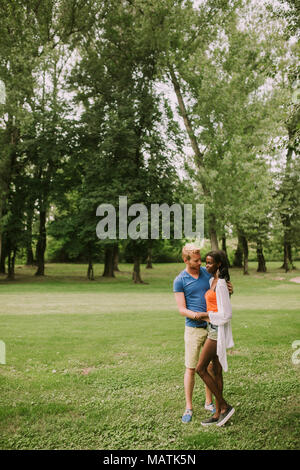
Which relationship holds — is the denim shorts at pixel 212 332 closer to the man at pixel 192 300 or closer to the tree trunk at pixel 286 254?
the man at pixel 192 300

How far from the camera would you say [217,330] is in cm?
459

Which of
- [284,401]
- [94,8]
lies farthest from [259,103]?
[284,401]

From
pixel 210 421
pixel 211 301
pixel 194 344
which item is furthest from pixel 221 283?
pixel 210 421

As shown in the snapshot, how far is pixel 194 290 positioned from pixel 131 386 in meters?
2.47

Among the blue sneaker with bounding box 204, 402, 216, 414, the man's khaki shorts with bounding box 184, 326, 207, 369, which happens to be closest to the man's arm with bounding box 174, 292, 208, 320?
the man's khaki shorts with bounding box 184, 326, 207, 369

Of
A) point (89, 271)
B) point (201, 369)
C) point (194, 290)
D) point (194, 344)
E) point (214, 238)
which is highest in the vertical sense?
point (214, 238)

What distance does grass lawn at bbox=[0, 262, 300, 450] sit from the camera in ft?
15.1

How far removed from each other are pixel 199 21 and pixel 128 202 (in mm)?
11431

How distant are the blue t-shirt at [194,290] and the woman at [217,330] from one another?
0.44 feet

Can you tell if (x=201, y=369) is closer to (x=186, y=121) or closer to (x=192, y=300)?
(x=192, y=300)

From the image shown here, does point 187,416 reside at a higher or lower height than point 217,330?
lower

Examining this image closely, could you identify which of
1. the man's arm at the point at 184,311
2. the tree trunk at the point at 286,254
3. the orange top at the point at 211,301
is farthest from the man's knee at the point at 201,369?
the tree trunk at the point at 286,254

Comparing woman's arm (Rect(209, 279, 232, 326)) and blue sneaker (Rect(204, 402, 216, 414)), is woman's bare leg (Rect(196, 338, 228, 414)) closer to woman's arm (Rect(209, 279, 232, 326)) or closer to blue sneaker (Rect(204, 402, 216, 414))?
woman's arm (Rect(209, 279, 232, 326))

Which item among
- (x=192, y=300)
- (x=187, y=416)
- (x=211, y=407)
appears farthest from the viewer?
(x=211, y=407)
